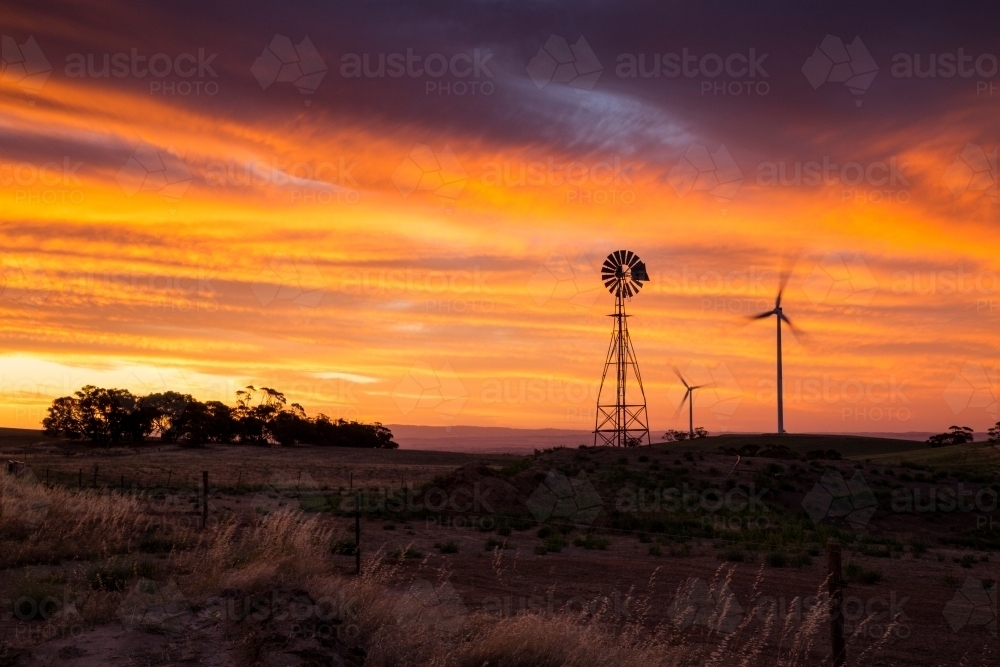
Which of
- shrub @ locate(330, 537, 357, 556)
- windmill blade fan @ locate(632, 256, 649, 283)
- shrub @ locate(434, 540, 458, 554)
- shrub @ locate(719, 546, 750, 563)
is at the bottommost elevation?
shrub @ locate(719, 546, 750, 563)

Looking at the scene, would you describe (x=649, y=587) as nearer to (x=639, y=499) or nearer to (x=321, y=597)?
(x=321, y=597)

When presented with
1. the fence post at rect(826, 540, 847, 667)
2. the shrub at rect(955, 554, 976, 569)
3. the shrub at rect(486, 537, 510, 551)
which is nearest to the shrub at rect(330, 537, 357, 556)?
the shrub at rect(486, 537, 510, 551)

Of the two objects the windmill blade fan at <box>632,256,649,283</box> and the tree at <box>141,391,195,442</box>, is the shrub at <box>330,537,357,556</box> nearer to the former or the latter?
the windmill blade fan at <box>632,256,649,283</box>

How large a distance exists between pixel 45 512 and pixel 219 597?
8.45m

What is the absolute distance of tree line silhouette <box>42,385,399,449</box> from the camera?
109m

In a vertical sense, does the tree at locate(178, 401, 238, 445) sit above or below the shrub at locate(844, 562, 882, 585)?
above

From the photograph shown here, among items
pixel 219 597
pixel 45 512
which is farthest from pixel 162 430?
pixel 219 597

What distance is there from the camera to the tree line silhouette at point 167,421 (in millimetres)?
109000

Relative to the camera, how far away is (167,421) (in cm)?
11119

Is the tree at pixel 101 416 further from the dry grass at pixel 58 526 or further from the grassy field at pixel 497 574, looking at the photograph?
the dry grass at pixel 58 526

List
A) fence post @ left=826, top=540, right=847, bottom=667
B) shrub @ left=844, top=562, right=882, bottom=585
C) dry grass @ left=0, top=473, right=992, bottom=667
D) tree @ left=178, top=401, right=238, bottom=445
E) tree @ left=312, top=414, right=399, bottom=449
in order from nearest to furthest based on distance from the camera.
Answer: fence post @ left=826, top=540, right=847, bottom=667 < dry grass @ left=0, top=473, right=992, bottom=667 < shrub @ left=844, top=562, right=882, bottom=585 < tree @ left=178, top=401, right=238, bottom=445 < tree @ left=312, top=414, right=399, bottom=449

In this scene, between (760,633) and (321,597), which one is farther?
(760,633)

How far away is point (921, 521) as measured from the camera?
3719cm

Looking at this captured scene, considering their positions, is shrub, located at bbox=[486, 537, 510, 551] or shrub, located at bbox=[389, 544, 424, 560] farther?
shrub, located at bbox=[486, 537, 510, 551]
